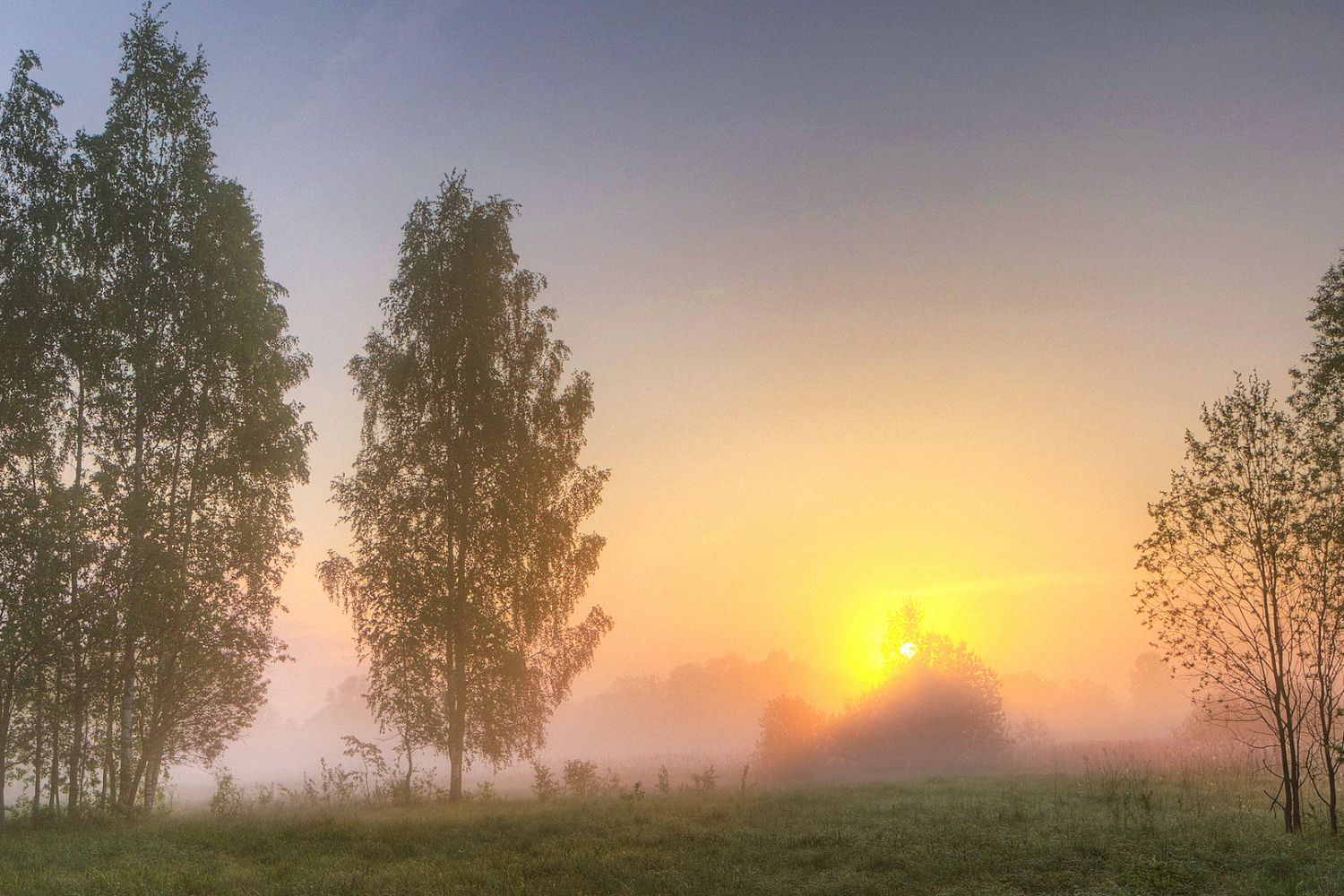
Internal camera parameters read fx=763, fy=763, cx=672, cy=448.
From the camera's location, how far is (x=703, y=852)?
15.1 metres

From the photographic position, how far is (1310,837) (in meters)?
15.2

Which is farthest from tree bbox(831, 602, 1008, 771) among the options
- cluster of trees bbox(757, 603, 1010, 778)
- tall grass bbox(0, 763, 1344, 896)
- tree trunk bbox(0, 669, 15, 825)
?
tree trunk bbox(0, 669, 15, 825)

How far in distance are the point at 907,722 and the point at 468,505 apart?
109 ft

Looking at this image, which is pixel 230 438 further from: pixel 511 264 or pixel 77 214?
pixel 511 264

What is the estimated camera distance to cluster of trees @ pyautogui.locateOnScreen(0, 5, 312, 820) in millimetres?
20336

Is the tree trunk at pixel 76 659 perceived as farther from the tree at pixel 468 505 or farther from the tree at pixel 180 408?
the tree at pixel 468 505

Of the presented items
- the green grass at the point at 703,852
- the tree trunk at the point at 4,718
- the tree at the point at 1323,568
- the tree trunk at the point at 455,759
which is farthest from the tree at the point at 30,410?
the tree at the point at 1323,568

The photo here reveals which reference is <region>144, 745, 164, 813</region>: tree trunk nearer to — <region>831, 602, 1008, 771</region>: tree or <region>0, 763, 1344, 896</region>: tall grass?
<region>0, 763, 1344, 896</region>: tall grass

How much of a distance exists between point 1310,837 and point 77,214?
3428cm

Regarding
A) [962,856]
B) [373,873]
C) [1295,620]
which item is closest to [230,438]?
[373,873]

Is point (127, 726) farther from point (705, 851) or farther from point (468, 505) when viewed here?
point (705, 851)

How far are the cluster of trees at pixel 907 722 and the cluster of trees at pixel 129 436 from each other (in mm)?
34665

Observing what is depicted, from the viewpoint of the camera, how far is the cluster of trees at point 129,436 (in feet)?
66.7

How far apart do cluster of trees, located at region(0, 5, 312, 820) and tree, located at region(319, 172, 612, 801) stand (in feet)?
10.3
